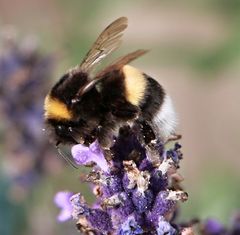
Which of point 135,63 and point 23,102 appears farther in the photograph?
point 135,63

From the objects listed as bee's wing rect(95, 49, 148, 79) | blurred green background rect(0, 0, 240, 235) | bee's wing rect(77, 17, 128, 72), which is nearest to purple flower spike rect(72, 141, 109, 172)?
bee's wing rect(95, 49, 148, 79)

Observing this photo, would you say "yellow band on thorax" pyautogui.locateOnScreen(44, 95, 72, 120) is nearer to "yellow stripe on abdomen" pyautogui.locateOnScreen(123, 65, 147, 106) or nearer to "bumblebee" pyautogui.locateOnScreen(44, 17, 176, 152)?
"bumblebee" pyautogui.locateOnScreen(44, 17, 176, 152)

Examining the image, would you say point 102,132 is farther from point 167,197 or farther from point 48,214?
point 48,214

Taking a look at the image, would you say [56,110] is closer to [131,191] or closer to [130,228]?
[131,191]

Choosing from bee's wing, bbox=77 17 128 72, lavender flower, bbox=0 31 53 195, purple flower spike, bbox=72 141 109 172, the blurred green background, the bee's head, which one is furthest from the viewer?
the blurred green background

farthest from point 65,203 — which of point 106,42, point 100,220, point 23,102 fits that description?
point 23,102

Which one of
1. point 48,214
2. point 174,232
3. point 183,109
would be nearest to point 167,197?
point 174,232
